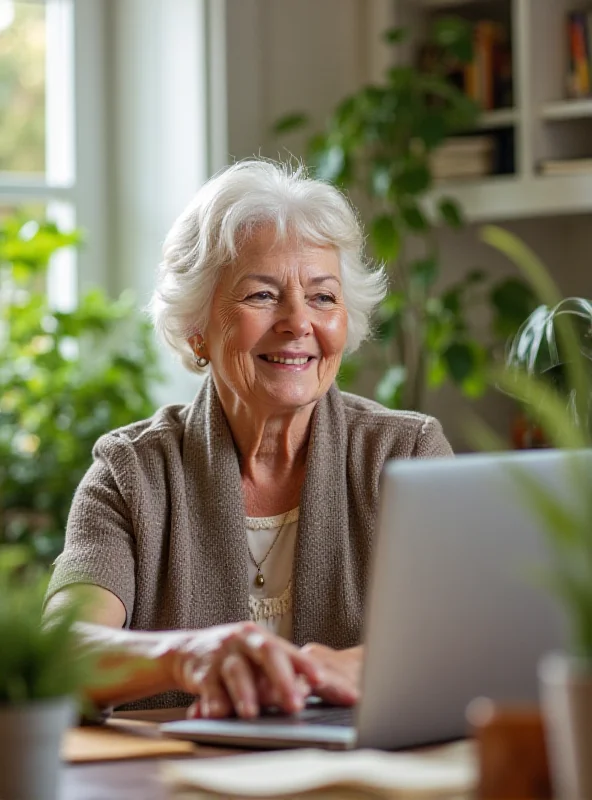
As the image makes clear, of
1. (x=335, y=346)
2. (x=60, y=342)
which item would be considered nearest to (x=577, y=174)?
(x=60, y=342)

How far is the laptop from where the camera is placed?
1124mm

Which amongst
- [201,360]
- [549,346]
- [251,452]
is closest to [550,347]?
[549,346]

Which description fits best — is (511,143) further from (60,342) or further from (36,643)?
(36,643)

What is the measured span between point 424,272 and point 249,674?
2.57 metres

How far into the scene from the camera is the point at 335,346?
2.15m

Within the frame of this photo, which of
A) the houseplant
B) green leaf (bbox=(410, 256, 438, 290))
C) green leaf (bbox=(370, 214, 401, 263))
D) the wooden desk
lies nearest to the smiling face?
the wooden desk

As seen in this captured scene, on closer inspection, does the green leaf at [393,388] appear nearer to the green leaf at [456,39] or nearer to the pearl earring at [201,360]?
the green leaf at [456,39]

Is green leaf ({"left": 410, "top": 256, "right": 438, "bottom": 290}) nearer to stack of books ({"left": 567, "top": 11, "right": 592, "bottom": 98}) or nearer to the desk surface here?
stack of books ({"left": 567, "top": 11, "right": 592, "bottom": 98})

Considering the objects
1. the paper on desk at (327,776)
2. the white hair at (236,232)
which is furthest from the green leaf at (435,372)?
the paper on desk at (327,776)

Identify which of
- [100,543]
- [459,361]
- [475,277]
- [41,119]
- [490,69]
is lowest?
[100,543]

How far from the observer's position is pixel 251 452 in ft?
7.03

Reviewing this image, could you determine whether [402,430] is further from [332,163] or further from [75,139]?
[75,139]

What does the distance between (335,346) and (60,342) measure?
173 cm

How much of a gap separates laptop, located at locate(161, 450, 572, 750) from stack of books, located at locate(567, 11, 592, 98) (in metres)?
2.96
